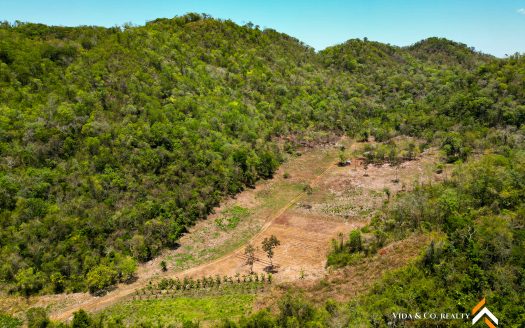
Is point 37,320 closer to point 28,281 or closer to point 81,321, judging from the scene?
point 81,321

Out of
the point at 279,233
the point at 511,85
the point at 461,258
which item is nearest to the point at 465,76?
the point at 511,85

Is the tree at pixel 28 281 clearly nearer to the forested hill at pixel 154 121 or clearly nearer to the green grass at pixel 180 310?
the forested hill at pixel 154 121

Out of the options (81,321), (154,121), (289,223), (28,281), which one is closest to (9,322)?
(28,281)

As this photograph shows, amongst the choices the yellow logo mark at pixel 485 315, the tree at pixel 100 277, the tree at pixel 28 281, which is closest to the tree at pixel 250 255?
the tree at pixel 100 277

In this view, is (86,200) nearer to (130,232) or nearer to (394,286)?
(130,232)

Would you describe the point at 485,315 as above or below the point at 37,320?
above

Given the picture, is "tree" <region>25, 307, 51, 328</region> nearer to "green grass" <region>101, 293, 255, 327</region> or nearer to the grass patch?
"green grass" <region>101, 293, 255, 327</region>
